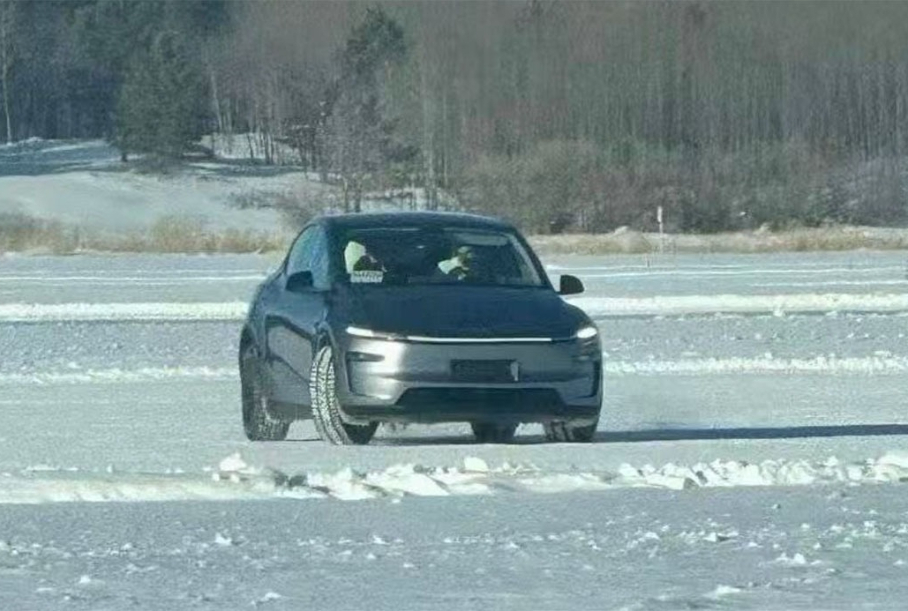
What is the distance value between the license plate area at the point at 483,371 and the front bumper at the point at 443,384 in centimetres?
2

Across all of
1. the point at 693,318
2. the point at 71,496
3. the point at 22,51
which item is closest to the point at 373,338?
the point at 71,496

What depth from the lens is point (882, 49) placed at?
81125 mm

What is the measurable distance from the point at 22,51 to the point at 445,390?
317ft

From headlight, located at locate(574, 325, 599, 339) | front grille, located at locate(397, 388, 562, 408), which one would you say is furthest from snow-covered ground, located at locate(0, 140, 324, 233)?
front grille, located at locate(397, 388, 562, 408)

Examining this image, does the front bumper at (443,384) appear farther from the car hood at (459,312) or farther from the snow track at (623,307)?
the snow track at (623,307)

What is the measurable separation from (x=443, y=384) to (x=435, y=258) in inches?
56.9

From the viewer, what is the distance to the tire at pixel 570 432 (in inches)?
508

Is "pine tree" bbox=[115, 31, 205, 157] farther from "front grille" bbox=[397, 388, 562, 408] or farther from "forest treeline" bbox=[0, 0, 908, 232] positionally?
"front grille" bbox=[397, 388, 562, 408]

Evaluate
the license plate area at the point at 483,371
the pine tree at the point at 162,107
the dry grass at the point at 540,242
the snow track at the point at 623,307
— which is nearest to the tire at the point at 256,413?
the license plate area at the point at 483,371

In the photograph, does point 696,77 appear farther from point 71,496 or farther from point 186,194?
point 71,496

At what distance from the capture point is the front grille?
40.2ft

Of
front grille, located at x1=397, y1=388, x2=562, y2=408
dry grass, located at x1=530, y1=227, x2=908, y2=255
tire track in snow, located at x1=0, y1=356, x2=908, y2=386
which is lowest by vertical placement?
dry grass, located at x1=530, y1=227, x2=908, y2=255

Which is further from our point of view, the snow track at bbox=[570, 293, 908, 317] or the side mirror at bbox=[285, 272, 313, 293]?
the snow track at bbox=[570, 293, 908, 317]

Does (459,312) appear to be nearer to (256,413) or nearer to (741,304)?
(256,413)
